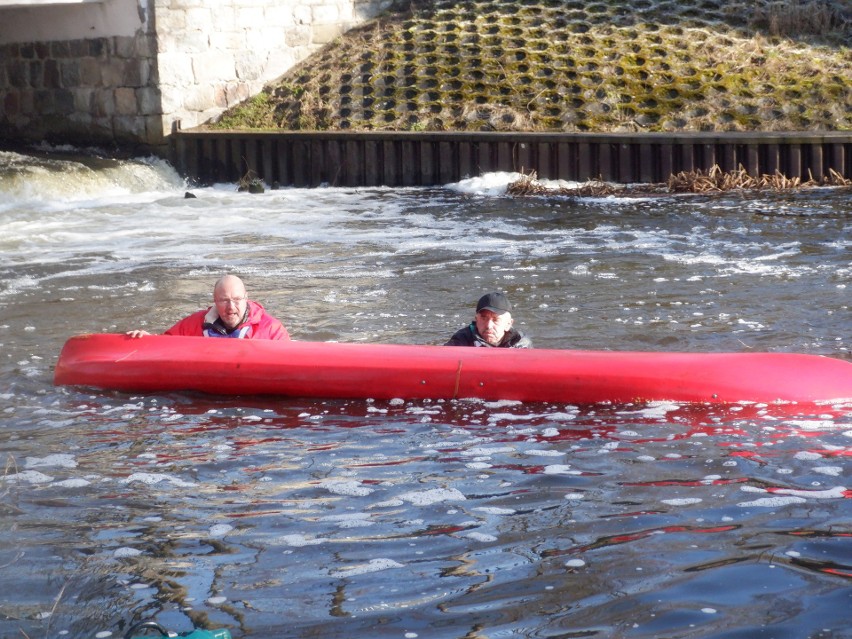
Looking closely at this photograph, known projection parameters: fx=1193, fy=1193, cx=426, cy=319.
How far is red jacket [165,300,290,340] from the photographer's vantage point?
22.9 ft

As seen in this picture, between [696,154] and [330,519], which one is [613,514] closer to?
[330,519]

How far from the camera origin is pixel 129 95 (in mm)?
16734

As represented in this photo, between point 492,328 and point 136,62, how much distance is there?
1146 centimetres

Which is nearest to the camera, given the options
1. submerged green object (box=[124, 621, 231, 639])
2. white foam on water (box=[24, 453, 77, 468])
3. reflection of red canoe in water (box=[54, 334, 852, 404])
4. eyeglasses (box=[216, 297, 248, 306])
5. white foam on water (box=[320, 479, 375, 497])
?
submerged green object (box=[124, 621, 231, 639])

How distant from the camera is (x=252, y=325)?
6.99 meters

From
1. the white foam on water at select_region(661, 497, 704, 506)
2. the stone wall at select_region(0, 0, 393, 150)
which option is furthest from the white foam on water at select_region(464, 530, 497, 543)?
the stone wall at select_region(0, 0, 393, 150)

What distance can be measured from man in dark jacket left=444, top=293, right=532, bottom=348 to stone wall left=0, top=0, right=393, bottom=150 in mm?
10951

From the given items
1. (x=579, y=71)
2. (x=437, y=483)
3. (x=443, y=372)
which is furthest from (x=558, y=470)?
(x=579, y=71)

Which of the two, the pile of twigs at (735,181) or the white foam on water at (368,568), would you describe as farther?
the pile of twigs at (735,181)

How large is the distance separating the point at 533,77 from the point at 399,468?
40.8 ft

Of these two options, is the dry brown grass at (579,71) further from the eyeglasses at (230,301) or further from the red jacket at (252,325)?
the eyeglasses at (230,301)

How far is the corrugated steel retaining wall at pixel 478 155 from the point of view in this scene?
14.3m

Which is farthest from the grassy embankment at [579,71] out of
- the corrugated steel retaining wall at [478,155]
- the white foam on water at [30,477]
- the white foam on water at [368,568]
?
the white foam on water at [368,568]

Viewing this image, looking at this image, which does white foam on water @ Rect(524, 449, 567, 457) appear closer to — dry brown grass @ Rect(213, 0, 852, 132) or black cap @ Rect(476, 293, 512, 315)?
black cap @ Rect(476, 293, 512, 315)
